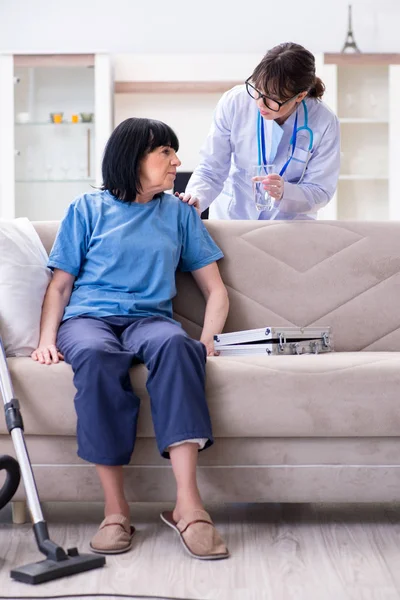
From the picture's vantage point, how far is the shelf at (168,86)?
16.0 ft

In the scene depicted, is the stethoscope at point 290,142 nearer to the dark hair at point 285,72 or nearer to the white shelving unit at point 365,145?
the dark hair at point 285,72

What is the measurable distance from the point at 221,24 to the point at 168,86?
0.63m

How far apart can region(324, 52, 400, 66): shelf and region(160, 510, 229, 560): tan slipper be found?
3.65 metres

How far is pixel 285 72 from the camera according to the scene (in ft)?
7.79

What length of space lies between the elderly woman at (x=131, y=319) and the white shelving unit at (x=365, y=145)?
2744mm

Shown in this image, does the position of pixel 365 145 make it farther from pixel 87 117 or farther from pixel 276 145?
pixel 276 145

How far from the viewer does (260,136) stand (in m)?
2.62

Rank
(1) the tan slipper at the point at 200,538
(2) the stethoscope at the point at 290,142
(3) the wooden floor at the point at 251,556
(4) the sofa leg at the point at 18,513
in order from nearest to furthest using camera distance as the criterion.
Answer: (3) the wooden floor at the point at 251,556 < (1) the tan slipper at the point at 200,538 < (4) the sofa leg at the point at 18,513 < (2) the stethoscope at the point at 290,142

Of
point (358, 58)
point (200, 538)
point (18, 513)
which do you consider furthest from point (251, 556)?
point (358, 58)

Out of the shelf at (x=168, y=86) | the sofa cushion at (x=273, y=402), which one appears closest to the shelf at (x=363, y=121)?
the shelf at (x=168, y=86)

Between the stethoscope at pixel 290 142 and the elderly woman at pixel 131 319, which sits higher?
the stethoscope at pixel 290 142

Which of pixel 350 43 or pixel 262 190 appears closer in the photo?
pixel 262 190

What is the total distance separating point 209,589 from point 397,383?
657mm

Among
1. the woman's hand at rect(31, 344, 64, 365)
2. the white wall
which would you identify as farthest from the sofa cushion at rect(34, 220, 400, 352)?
the white wall
